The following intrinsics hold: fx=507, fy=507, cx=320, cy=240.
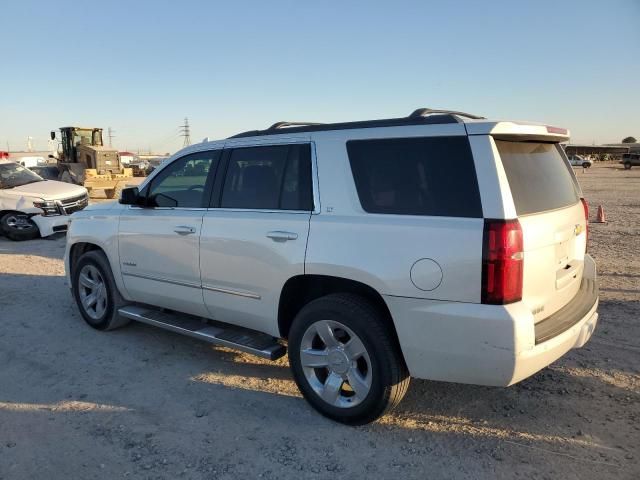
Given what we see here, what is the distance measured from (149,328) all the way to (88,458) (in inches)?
95.3

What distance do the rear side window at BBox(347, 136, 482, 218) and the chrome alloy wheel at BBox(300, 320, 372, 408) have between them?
874mm

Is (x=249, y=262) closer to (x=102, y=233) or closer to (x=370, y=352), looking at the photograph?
(x=370, y=352)

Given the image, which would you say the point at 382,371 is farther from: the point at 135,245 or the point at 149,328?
the point at 149,328

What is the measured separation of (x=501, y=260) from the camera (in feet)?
8.98

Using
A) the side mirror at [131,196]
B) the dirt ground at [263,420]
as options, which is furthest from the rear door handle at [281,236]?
the side mirror at [131,196]

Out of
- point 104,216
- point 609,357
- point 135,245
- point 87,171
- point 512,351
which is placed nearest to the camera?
point 512,351

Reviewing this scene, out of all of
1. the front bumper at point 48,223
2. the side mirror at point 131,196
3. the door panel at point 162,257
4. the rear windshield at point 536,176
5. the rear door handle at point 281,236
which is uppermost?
A: the rear windshield at point 536,176

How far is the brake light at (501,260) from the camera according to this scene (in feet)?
8.97

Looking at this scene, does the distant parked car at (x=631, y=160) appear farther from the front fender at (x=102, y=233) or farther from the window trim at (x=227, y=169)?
the front fender at (x=102, y=233)

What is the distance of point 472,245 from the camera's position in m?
2.79

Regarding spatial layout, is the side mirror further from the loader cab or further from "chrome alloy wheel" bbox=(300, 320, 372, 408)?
the loader cab

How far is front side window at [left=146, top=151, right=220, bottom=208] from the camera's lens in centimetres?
433

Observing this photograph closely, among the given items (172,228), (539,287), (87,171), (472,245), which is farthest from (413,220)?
(87,171)

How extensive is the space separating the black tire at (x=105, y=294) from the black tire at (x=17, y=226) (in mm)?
6826
